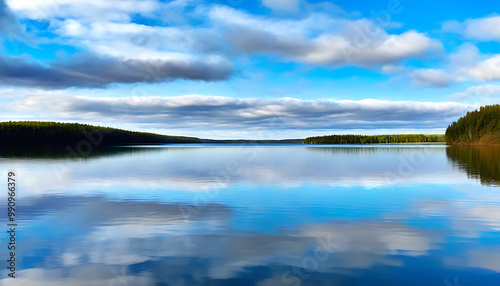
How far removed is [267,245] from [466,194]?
68.4 feet

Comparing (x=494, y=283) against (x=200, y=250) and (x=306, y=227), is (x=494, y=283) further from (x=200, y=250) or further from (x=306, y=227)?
(x=200, y=250)

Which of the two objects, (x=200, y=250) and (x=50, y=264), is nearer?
(x=50, y=264)

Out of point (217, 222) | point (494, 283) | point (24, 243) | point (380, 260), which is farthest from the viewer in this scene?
point (217, 222)

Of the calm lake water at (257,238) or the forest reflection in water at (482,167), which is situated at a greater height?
the forest reflection in water at (482,167)

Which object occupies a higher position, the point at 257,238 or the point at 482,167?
the point at 482,167

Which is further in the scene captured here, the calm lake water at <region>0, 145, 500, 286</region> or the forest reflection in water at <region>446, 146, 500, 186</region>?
the forest reflection in water at <region>446, 146, 500, 186</region>

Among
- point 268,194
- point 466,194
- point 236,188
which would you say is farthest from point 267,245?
point 466,194

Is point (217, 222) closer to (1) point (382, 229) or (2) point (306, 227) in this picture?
(2) point (306, 227)

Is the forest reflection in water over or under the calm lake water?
over

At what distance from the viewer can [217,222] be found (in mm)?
17797

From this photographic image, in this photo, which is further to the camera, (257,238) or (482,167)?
(482,167)

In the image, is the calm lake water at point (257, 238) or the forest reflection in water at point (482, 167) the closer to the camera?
the calm lake water at point (257, 238)

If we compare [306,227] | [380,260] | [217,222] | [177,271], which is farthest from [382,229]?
[177,271]

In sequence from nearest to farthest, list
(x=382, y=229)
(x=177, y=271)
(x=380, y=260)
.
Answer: (x=177, y=271), (x=380, y=260), (x=382, y=229)
